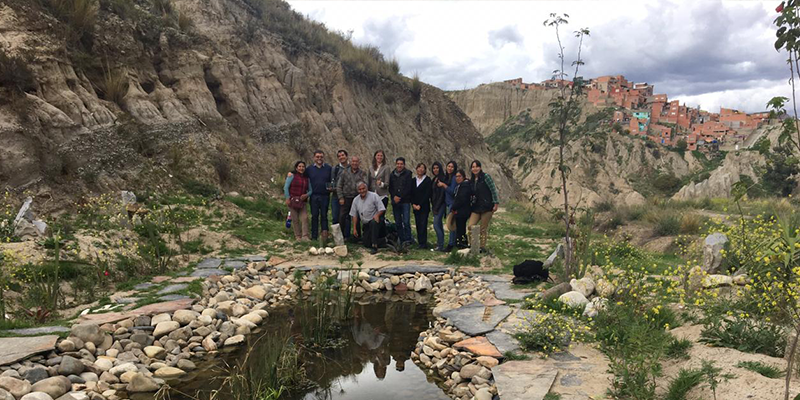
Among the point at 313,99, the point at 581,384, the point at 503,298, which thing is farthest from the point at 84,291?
the point at 313,99

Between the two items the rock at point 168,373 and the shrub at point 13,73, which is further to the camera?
the shrub at point 13,73

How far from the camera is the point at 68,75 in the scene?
10258 millimetres

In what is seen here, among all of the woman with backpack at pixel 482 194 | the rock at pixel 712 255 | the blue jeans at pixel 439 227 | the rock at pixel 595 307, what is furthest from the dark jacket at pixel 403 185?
the rock at pixel 712 255

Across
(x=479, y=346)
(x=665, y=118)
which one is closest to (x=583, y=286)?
(x=479, y=346)

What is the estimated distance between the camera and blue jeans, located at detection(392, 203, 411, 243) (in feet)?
30.5

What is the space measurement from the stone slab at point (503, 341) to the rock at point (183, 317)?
11.5 feet

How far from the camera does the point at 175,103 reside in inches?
495

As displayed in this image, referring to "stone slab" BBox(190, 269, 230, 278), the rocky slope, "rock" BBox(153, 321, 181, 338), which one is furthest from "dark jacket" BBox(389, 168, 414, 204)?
the rocky slope

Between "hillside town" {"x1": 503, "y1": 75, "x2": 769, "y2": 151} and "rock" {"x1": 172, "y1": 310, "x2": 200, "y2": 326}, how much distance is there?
217 feet

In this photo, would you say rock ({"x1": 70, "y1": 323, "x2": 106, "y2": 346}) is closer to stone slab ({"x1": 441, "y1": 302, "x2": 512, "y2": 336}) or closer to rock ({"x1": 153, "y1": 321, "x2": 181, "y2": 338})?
rock ({"x1": 153, "y1": 321, "x2": 181, "y2": 338})

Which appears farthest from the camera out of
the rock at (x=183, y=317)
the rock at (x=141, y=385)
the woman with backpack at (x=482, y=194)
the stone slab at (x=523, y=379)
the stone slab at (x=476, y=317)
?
the woman with backpack at (x=482, y=194)

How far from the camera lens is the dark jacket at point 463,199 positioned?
28.5 ft

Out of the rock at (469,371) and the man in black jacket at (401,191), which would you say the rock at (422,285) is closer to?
the man in black jacket at (401,191)

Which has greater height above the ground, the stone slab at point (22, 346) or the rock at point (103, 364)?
the stone slab at point (22, 346)
